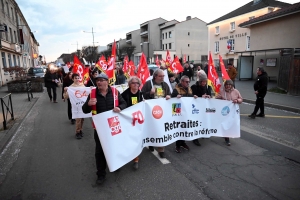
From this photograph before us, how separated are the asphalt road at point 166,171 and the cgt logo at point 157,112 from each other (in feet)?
3.03

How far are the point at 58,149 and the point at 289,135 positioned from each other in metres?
6.00

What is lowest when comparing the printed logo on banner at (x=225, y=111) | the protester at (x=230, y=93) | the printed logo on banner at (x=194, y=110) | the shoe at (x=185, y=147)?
the shoe at (x=185, y=147)

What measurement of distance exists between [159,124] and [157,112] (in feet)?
0.82

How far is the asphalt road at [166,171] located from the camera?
3.33 metres

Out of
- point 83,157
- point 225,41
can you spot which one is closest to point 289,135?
point 83,157

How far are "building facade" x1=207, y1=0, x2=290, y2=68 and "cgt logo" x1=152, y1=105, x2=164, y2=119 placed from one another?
24.2 m

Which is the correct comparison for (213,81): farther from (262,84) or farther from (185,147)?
(262,84)

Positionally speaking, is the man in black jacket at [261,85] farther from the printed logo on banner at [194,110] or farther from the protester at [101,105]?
the protester at [101,105]

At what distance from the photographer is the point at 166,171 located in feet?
13.0

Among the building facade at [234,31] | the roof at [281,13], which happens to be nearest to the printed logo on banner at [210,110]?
the roof at [281,13]

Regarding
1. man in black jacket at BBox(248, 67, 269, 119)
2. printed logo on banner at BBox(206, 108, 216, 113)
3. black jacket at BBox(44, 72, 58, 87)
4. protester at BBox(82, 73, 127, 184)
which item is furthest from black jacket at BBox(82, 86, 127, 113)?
black jacket at BBox(44, 72, 58, 87)

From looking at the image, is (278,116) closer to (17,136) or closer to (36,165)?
(36,165)

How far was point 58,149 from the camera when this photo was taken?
5.16m

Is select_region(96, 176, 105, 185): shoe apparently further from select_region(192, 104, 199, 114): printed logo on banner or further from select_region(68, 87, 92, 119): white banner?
select_region(68, 87, 92, 119): white banner
